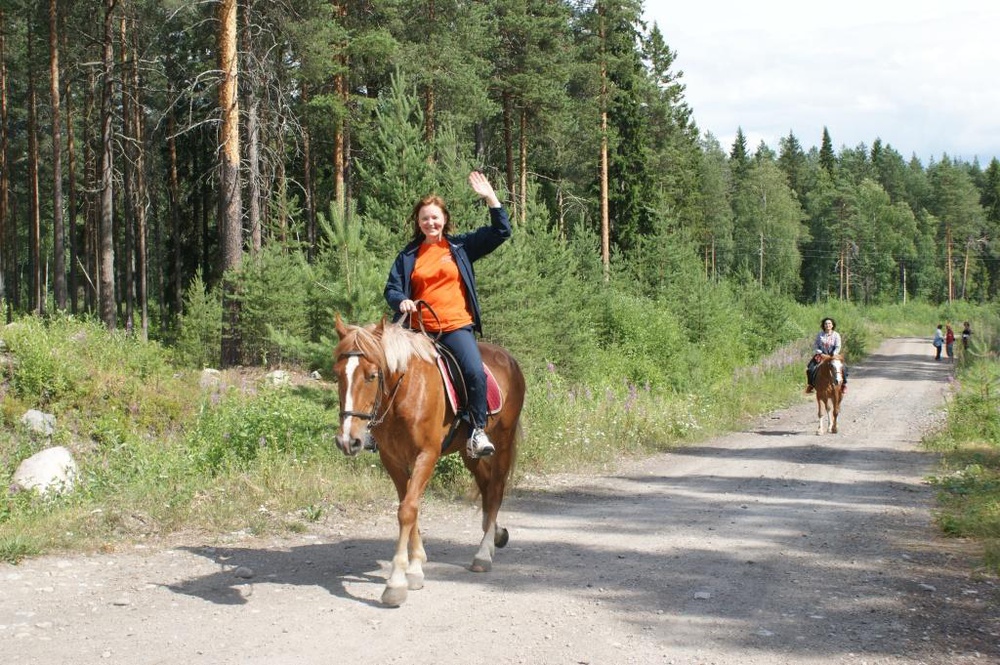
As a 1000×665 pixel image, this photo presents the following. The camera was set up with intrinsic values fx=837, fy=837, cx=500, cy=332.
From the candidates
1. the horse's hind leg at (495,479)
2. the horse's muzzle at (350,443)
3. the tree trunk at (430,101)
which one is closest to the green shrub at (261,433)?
the horse's hind leg at (495,479)

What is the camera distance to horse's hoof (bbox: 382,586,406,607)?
5574 mm

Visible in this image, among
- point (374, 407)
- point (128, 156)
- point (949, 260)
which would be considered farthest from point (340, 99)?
point (949, 260)

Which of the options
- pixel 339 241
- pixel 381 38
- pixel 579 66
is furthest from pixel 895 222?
pixel 339 241

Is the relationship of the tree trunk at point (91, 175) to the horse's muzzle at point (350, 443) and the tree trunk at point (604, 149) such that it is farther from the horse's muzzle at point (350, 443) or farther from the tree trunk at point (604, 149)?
the horse's muzzle at point (350, 443)

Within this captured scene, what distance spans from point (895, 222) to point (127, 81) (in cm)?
10298

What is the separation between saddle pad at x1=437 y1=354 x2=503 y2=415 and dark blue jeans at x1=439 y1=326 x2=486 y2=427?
12 centimetres

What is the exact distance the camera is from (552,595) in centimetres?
589

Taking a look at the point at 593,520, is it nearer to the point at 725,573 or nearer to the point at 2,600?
the point at 725,573

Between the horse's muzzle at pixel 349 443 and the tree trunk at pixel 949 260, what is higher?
the tree trunk at pixel 949 260

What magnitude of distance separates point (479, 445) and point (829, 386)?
46.8ft

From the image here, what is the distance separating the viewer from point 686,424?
16.7 m

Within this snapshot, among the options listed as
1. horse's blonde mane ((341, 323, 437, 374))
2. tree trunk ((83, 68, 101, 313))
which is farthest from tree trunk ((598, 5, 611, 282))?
horse's blonde mane ((341, 323, 437, 374))

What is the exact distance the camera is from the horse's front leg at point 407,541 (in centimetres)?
561

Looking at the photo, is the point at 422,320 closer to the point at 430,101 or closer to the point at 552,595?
the point at 552,595
